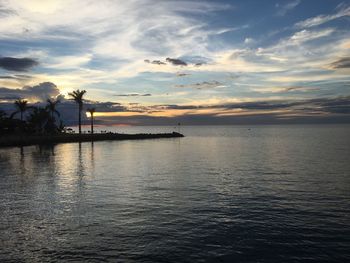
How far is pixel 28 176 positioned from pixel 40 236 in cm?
2893

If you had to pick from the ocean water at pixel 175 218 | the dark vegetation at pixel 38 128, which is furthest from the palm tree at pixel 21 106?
the ocean water at pixel 175 218

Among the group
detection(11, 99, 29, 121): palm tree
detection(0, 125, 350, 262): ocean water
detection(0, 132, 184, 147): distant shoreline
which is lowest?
detection(0, 125, 350, 262): ocean water

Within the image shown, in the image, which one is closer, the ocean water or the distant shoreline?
the ocean water

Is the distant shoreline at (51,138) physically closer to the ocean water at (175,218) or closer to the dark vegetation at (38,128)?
the dark vegetation at (38,128)

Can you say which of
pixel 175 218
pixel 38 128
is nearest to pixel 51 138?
pixel 38 128

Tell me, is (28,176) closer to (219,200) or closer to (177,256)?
(219,200)

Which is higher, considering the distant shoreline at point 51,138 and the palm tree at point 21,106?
the palm tree at point 21,106

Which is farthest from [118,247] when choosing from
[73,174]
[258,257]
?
[73,174]

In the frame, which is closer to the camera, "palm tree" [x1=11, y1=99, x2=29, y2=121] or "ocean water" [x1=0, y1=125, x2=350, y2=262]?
"ocean water" [x1=0, y1=125, x2=350, y2=262]

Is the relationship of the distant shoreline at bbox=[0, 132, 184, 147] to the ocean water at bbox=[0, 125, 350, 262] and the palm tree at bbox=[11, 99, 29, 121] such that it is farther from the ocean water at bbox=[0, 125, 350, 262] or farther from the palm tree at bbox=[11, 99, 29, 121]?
the ocean water at bbox=[0, 125, 350, 262]

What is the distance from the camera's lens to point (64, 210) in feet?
92.4

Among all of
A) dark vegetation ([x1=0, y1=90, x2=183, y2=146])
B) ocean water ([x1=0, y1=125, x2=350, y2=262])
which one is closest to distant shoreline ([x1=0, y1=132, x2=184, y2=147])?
dark vegetation ([x1=0, y1=90, x2=183, y2=146])

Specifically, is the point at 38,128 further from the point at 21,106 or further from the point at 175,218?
the point at 175,218

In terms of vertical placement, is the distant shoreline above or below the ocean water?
above
